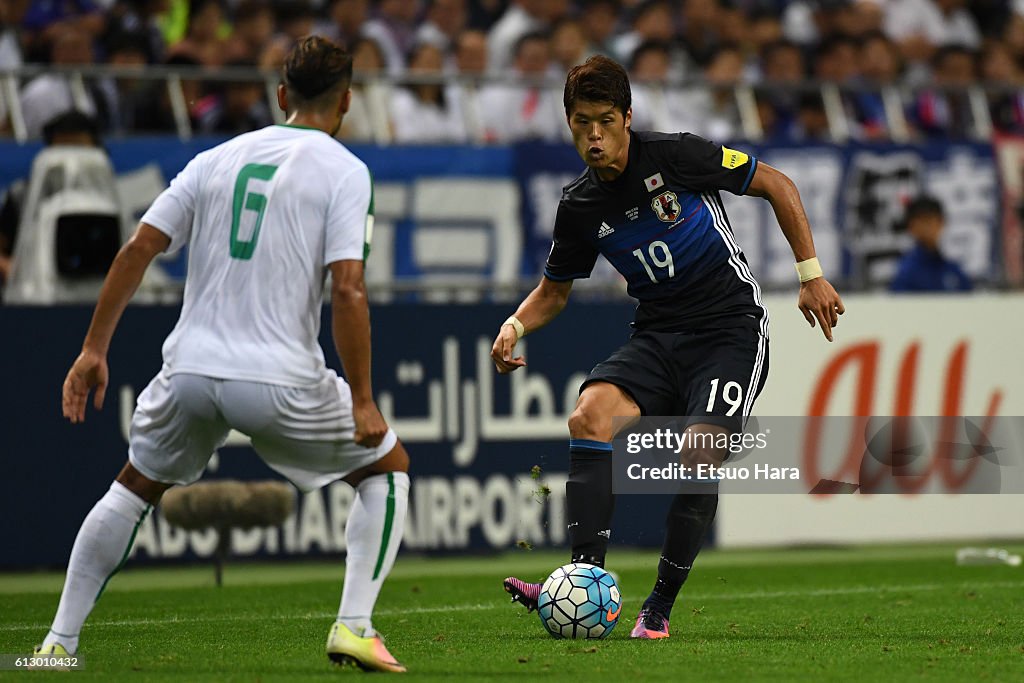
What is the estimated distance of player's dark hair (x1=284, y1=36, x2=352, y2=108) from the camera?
544 centimetres

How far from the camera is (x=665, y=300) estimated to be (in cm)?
721

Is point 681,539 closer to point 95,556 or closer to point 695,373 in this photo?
point 695,373

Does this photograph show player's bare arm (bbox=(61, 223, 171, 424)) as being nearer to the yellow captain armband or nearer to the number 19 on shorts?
the number 19 on shorts

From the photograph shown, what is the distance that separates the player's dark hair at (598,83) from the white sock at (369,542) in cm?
190

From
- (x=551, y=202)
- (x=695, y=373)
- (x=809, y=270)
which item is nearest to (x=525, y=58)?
(x=551, y=202)

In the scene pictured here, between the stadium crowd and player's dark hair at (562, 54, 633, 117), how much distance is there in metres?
6.03

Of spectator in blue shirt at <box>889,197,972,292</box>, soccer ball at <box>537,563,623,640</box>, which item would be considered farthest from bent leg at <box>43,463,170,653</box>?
spectator in blue shirt at <box>889,197,972,292</box>

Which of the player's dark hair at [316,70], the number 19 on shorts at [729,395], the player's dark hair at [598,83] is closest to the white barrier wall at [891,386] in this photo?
the number 19 on shorts at [729,395]

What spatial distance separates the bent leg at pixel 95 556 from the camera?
554 cm

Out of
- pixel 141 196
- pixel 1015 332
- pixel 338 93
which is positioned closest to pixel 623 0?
pixel 1015 332

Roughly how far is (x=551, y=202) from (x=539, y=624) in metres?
5.71

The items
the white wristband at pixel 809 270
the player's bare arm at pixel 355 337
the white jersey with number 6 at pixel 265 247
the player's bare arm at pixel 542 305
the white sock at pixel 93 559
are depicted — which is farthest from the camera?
the player's bare arm at pixel 542 305

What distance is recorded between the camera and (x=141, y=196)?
467 inches

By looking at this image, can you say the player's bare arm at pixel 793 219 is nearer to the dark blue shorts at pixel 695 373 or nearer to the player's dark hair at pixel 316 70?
the dark blue shorts at pixel 695 373
